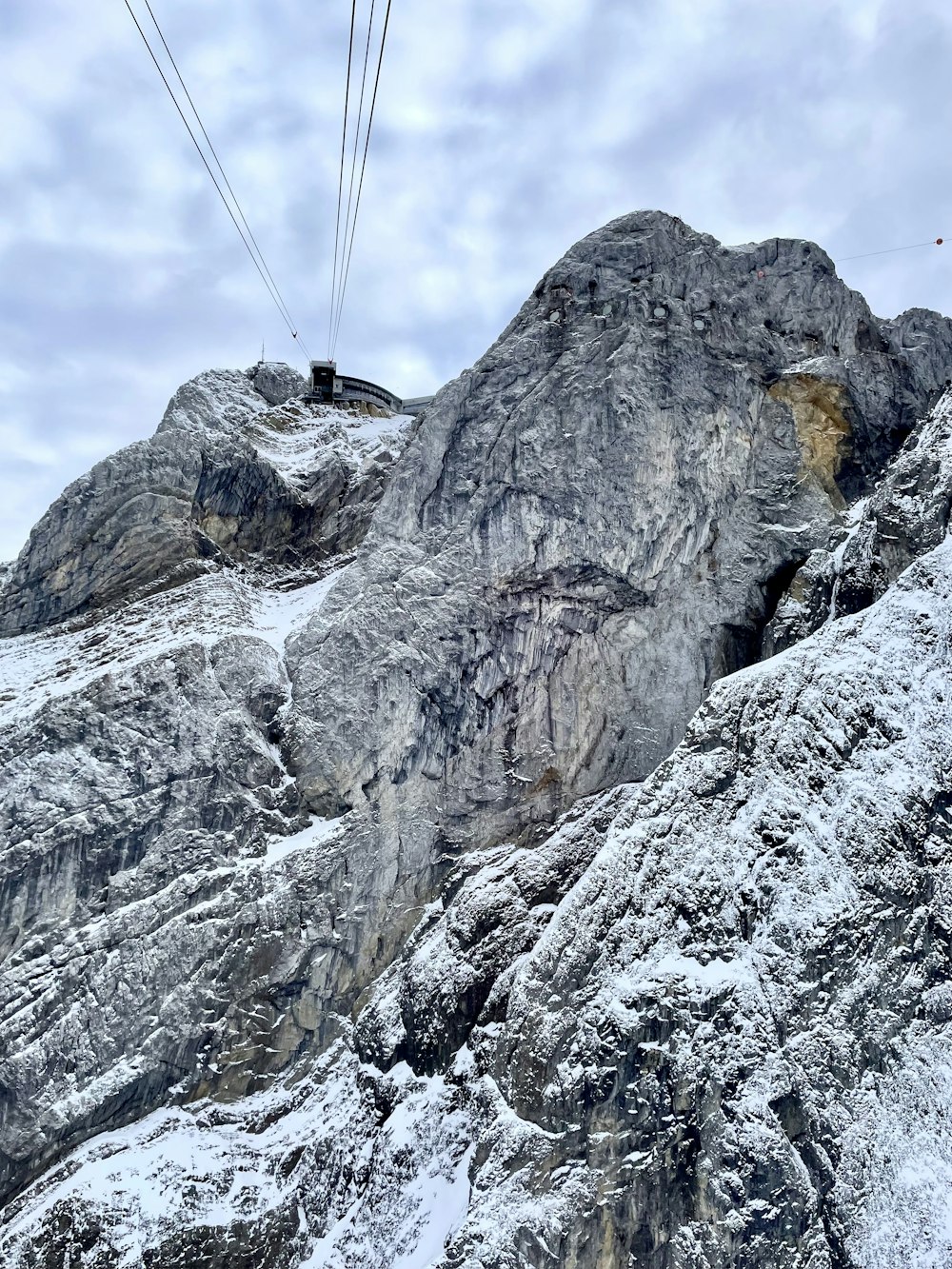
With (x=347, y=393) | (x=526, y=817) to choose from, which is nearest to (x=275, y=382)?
(x=347, y=393)

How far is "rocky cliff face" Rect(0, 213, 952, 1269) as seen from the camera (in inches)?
1125

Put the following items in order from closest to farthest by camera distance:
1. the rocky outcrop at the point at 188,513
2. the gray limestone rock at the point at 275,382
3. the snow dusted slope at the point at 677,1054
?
the snow dusted slope at the point at 677,1054 → the rocky outcrop at the point at 188,513 → the gray limestone rock at the point at 275,382

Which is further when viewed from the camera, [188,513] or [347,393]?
[347,393]

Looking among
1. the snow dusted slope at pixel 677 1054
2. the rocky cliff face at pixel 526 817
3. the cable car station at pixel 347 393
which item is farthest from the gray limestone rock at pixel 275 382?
the snow dusted slope at pixel 677 1054

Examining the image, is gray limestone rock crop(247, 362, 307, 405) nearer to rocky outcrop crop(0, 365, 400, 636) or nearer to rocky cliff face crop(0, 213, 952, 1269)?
rocky outcrop crop(0, 365, 400, 636)

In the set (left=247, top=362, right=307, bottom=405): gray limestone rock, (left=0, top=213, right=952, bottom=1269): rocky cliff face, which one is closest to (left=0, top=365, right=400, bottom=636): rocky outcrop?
(left=0, top=213, right=952, bottom=1269): rocky cliff face

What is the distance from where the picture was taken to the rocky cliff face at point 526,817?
2856cm

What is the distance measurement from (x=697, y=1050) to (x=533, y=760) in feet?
50.8

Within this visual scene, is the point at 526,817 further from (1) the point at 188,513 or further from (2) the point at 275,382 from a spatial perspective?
(2) the point at 275,382

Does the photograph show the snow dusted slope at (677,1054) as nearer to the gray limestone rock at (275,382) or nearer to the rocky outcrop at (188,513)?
the rocky outcrop at (188,513)

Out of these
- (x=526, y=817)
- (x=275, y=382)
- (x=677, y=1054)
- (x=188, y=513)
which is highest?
(x=275, y=382)

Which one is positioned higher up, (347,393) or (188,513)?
(347,393)

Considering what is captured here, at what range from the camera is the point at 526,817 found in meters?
41.8

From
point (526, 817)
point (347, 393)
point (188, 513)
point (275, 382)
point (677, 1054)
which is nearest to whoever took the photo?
point (677, 1054)
